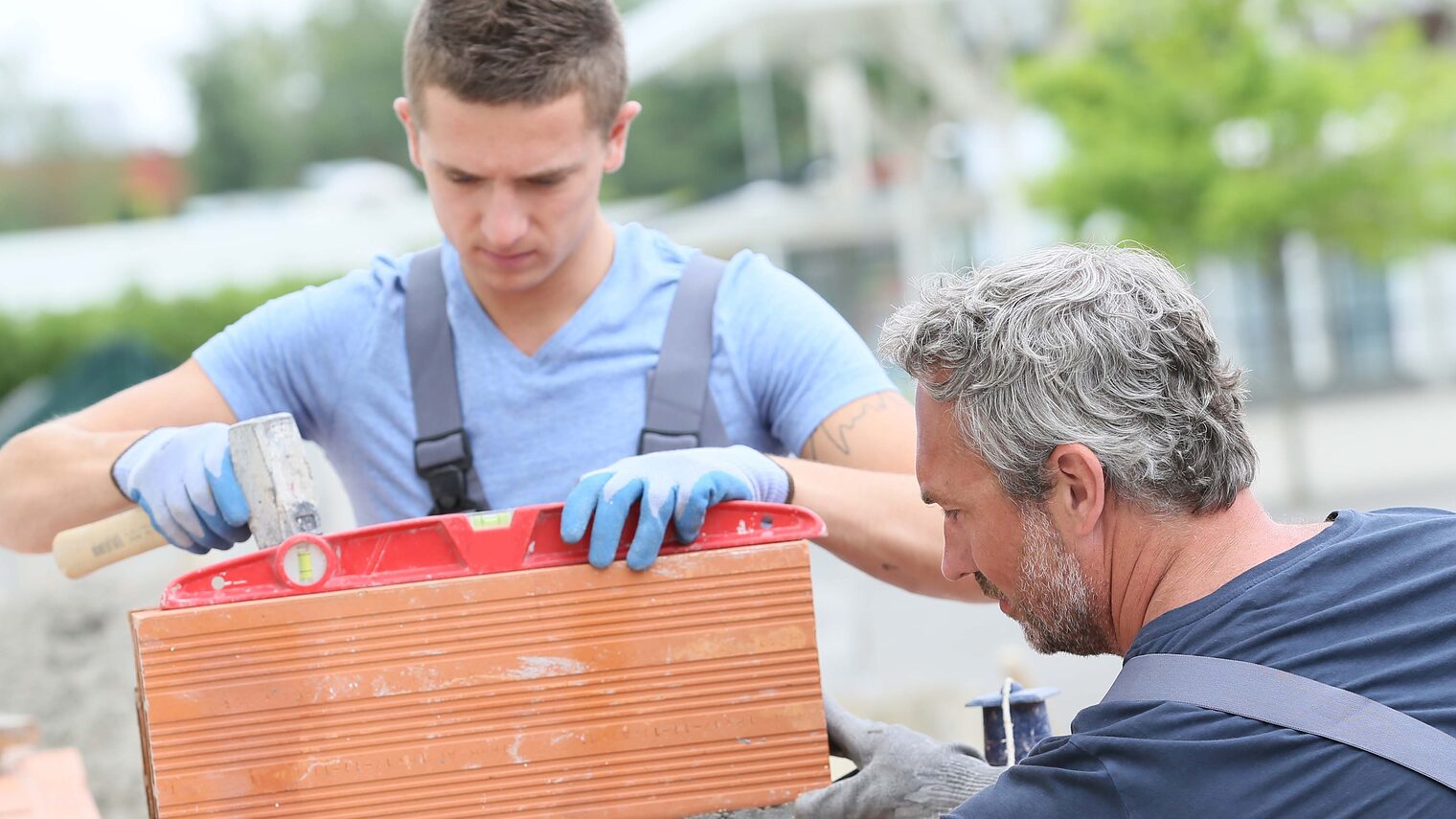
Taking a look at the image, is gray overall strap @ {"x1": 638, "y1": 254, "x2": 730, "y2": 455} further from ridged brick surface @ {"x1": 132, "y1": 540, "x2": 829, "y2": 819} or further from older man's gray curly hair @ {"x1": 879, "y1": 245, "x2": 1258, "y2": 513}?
older man's gray curly hair @ {"x1": 879, "y1": 245, "x2": 1258, "y2": 513}

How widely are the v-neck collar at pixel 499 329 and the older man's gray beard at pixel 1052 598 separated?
101 centimetres

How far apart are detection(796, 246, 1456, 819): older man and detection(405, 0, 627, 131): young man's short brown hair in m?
0.85

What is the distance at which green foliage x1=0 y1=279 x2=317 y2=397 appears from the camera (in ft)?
59.1

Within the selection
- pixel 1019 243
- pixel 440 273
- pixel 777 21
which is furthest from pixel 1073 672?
pixel 777 21

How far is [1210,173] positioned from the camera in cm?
1364

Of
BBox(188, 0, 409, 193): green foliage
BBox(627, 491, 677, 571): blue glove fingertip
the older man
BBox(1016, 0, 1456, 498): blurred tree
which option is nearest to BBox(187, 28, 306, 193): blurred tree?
BBox(188, 0, 409, 193): green foliage

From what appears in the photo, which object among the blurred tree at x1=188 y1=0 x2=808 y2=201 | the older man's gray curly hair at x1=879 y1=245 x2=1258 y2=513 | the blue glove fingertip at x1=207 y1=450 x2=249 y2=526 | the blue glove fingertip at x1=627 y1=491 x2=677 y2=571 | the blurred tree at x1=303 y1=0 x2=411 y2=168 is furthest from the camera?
the blurred tree at x1=303 y1=0 x2=411 y2=168

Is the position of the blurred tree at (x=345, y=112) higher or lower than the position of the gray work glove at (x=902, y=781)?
higher

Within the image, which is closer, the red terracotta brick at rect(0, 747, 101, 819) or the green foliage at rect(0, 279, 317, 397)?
the red terracotta brick at rect(0, 747, 101, 819)

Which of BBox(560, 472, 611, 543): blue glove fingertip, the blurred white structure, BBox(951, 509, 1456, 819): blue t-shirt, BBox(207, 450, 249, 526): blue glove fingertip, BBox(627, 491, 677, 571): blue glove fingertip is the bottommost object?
BBox(951, 509, 1456, 819): blue t-shirt

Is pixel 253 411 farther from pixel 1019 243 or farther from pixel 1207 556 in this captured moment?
pixel 1019 243

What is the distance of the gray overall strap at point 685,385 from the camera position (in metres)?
2.62

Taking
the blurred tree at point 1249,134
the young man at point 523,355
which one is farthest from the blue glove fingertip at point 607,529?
the blurred tree at point 1249,134

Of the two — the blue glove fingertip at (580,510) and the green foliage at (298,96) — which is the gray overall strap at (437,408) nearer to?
the blue glove fingertip at (580,510)
